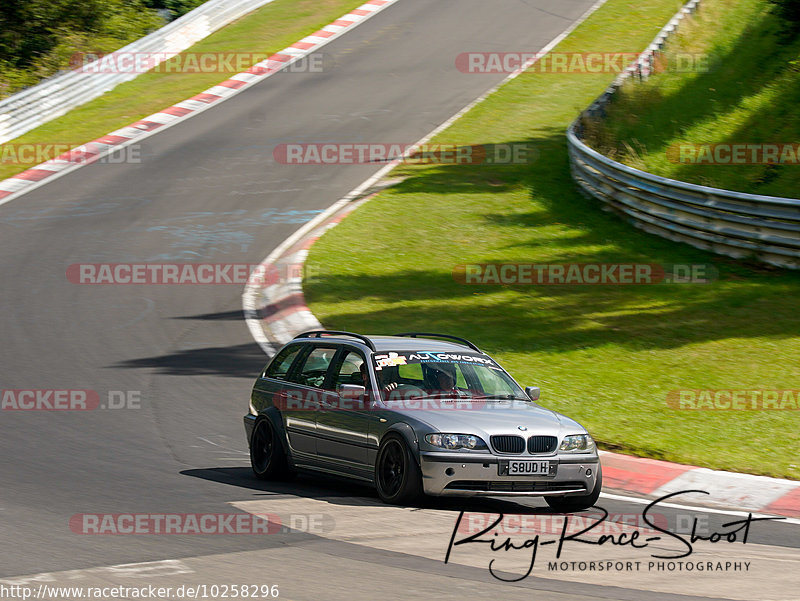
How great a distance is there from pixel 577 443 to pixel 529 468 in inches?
21.6

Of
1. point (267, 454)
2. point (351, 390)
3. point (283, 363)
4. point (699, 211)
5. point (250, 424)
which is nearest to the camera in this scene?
point (351, 390)

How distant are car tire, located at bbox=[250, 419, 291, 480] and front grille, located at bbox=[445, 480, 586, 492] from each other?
209 cm

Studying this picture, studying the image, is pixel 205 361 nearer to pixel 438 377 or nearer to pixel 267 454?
pixel 267 454

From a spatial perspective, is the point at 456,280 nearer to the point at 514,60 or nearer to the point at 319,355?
the point at 319,355

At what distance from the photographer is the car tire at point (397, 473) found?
28.9ft

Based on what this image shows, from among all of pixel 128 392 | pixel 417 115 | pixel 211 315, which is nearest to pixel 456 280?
pixel 211 315

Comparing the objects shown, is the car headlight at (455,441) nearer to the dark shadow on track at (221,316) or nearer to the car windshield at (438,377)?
the car windshield at (438,377)

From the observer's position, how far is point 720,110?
1043 inches

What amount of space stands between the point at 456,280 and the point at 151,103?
672 inches

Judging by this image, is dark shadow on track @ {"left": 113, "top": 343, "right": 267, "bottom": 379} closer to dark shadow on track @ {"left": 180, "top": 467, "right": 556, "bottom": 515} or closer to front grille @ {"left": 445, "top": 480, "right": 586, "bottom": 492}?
dark shadow on track @ {"left": 180, "top": 467, "right": 556, "bottom": 515}

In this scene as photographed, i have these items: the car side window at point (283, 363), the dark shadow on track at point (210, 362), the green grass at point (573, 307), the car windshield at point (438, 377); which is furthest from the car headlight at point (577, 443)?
the dark shadow on track at point (210, 362)

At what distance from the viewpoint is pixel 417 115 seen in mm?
30656

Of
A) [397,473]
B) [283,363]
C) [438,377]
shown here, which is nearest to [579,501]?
[397,473]

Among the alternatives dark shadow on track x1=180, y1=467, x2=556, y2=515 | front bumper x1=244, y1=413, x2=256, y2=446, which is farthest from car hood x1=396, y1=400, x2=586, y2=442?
front bumper x1=244, y1=413, x2=256, y2=446
